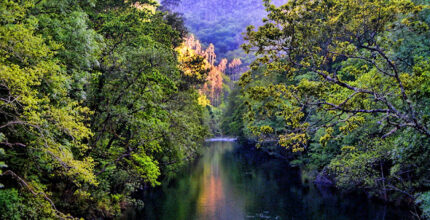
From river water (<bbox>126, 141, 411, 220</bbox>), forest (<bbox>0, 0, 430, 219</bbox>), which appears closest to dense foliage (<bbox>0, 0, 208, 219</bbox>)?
forest (<bbox>0, 0, 430, 219</bbox>)

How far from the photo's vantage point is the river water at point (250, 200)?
23.2 m

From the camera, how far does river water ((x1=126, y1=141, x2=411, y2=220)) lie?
915 inches

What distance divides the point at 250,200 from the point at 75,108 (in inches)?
788

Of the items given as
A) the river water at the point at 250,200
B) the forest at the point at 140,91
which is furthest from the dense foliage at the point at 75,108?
the river water at the point at 250,200

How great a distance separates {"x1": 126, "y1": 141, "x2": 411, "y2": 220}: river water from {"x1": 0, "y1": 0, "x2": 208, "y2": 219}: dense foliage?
12.4ft

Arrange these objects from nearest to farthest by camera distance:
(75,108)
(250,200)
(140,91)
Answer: (75,108) → (140,91) → (250,200)

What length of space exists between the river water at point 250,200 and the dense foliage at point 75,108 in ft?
12.4

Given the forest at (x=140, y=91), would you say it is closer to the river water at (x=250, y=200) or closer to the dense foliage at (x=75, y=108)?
the dense foliage at (x=75, y=108)

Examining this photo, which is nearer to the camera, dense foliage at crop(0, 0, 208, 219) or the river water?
dense foliage at crop(0, 0, 208, 219)

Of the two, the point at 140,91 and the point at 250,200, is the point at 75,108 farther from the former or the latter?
the point at 250,200

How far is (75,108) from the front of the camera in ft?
39.0

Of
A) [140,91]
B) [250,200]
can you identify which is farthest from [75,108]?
[250,200]

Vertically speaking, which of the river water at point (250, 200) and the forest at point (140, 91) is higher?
the forest at point (140, 91)

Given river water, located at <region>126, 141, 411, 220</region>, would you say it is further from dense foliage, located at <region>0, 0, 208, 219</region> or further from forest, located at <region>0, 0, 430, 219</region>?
dense foliage, located at <region>0, 0, 208, 219</region>
